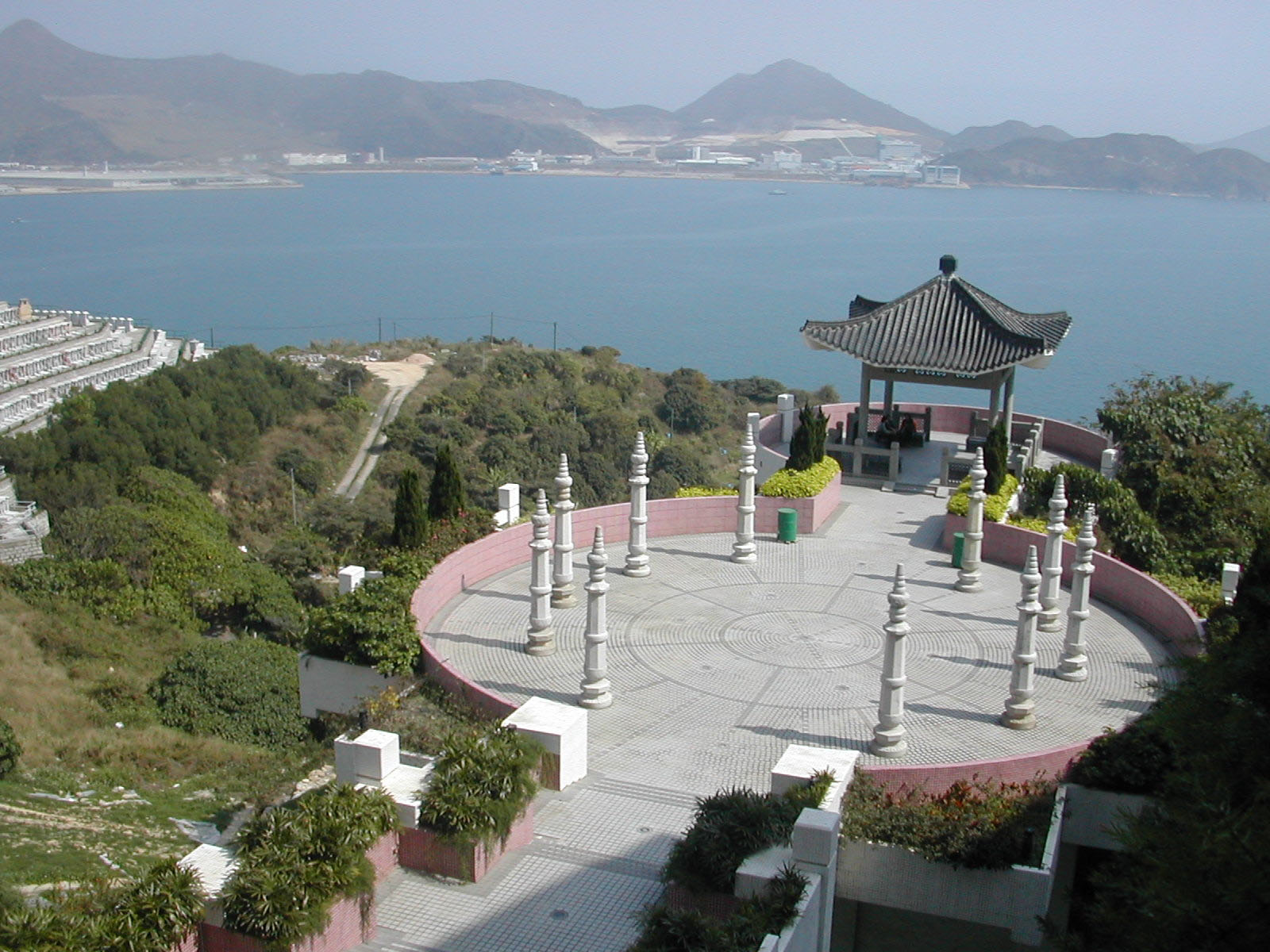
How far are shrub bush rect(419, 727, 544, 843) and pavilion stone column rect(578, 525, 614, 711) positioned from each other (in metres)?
2.31

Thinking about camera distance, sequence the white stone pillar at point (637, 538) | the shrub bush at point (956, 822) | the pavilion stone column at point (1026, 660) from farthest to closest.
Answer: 1. the white stone pillar at point (637, 538)
2. the pavilion stone column at point (1026, 660)
3. the shrub bush at point (956, 822)

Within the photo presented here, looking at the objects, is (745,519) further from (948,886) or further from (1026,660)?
(948,886)

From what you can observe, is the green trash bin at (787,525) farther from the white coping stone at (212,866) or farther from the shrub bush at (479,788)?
the white coping stone at (212,866)

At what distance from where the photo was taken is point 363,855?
31.5 feet

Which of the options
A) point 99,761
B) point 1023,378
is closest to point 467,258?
point 1023,378

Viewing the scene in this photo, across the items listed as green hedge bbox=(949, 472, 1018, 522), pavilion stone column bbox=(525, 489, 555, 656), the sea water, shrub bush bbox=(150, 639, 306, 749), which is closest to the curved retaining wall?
pavilion stone column bbox=(525, 489, 555, 656)

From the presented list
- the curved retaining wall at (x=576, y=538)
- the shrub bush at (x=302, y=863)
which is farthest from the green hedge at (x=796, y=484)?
the shrub bush at (x=302, y=863)

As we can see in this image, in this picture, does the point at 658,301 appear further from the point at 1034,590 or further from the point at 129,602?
the point at 1034,590

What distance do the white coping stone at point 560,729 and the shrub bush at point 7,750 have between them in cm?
1075

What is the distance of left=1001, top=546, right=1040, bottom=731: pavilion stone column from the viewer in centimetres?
1292

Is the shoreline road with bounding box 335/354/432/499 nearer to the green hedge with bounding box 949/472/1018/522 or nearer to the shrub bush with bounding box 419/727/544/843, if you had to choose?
the green hedge with bounding box 949/472/1018/522

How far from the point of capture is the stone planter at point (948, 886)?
10.3m

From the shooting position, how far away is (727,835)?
991 centimetres

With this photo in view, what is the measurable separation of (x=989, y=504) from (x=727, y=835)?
38.3 feet
